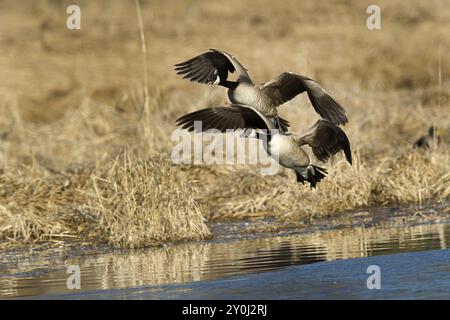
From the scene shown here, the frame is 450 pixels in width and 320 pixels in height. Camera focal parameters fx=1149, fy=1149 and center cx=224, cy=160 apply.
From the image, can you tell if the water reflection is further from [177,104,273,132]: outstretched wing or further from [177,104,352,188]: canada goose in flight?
[177,104,273,132]: outstretched wing

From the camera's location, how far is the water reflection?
30.5 feet

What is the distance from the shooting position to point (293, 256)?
10.0m

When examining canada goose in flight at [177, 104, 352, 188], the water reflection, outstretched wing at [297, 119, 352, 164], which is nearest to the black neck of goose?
canada goose in flight at [177, 104, 352, 188]

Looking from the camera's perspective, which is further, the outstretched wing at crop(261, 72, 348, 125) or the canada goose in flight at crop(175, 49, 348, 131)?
the outstretched wing at crop(261, 72, 348, 125)

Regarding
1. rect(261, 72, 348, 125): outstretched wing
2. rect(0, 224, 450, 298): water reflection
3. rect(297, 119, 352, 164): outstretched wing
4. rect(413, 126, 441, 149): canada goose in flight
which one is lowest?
rect(0, 224, 450, 298): water reflection

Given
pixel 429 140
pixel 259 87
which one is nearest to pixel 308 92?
pixel 259 87

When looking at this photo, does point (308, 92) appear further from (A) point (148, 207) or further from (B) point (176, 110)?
(B) point (176, 110)

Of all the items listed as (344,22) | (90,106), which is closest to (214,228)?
(90,106)

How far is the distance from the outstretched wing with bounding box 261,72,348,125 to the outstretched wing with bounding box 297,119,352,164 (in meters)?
0.12

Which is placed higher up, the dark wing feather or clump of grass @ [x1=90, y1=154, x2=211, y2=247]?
the dark wing feather

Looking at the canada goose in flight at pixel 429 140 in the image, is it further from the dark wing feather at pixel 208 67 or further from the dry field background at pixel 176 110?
the dark wing feather at pixel 208 67

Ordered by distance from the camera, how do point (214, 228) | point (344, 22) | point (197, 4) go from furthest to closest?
point (197, 4) < point (344, 22) < point (214, 228)
